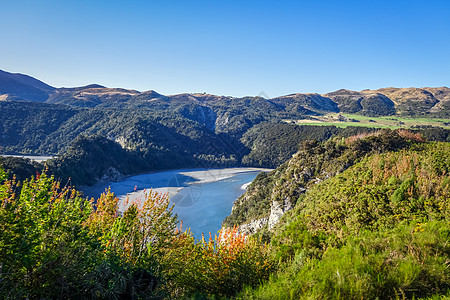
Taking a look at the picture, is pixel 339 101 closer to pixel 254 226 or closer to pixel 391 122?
pixel 391 122

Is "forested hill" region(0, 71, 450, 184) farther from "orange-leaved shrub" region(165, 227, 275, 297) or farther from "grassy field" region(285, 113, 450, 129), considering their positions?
"orange-leaved shrub" region(165, 227, 275, 297)

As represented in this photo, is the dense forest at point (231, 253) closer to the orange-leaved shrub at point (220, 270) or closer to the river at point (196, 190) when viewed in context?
the orange-leaved shrub at point (220, 270)

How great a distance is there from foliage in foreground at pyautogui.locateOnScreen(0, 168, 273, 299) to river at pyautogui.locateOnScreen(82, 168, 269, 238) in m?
27.9

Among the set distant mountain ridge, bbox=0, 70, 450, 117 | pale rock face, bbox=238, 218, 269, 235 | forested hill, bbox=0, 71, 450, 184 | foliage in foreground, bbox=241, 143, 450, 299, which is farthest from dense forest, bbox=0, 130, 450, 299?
distant mountain ridge, bbox=0, 70, 450, 117

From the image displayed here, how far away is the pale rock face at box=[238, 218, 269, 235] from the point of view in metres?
24.4

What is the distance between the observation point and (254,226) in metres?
25.5

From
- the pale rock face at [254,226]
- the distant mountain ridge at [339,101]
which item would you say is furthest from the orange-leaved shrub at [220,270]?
the distant mountain ridge at [339,101]

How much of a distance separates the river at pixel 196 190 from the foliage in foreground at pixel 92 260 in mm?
27929

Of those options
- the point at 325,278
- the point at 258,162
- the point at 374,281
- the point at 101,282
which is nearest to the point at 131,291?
the point at 101,282

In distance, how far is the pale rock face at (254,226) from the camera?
80.0 feet

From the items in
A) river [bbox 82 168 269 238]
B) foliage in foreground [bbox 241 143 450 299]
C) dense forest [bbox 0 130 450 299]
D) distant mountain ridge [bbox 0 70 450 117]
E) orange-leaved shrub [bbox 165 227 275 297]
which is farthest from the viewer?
distant mountain ridge [bbox 0 70 450 117]

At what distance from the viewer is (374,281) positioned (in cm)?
383

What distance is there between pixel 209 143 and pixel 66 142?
195ft

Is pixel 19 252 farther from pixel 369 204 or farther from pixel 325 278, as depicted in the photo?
pixel 369 204
